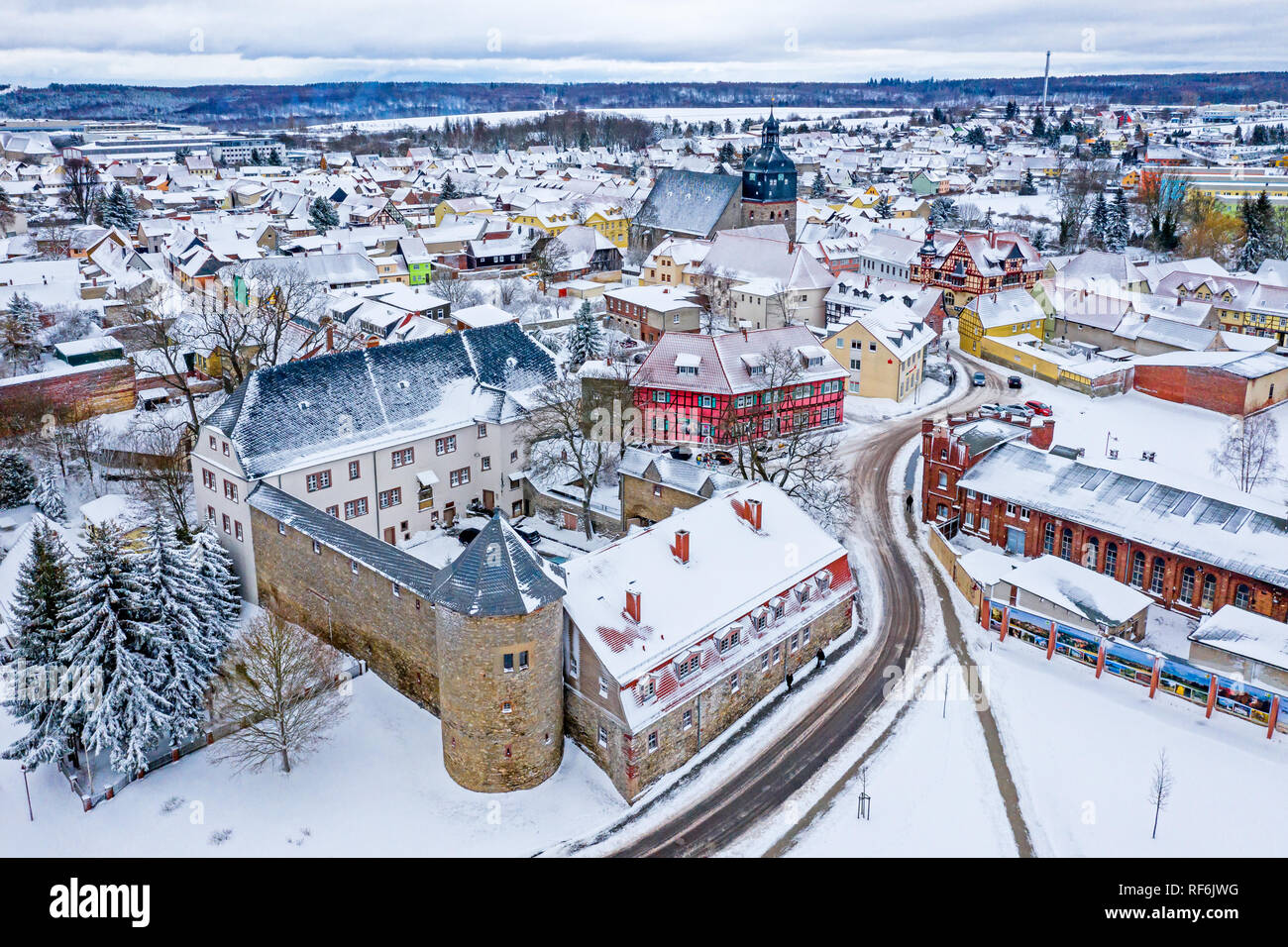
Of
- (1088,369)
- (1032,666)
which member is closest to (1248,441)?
(1088,369)

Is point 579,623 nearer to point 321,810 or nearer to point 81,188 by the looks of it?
point 321,810

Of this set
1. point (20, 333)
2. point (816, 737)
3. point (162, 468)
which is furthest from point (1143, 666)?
point (20, 333)

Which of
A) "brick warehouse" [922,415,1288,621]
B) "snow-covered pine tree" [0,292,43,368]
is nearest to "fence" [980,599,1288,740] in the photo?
"brick warehouse" [922,415,1288,621]

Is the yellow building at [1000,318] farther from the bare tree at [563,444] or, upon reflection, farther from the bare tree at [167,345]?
the bare tree at [167,345]

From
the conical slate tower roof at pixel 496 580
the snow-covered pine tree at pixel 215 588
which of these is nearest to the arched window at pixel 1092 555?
the conical slate tower roof at pixel 496 580

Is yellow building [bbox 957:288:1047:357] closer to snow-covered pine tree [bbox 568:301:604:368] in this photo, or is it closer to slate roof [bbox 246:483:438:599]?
snow-covered pine tree [bbox 568:301:604:368]
